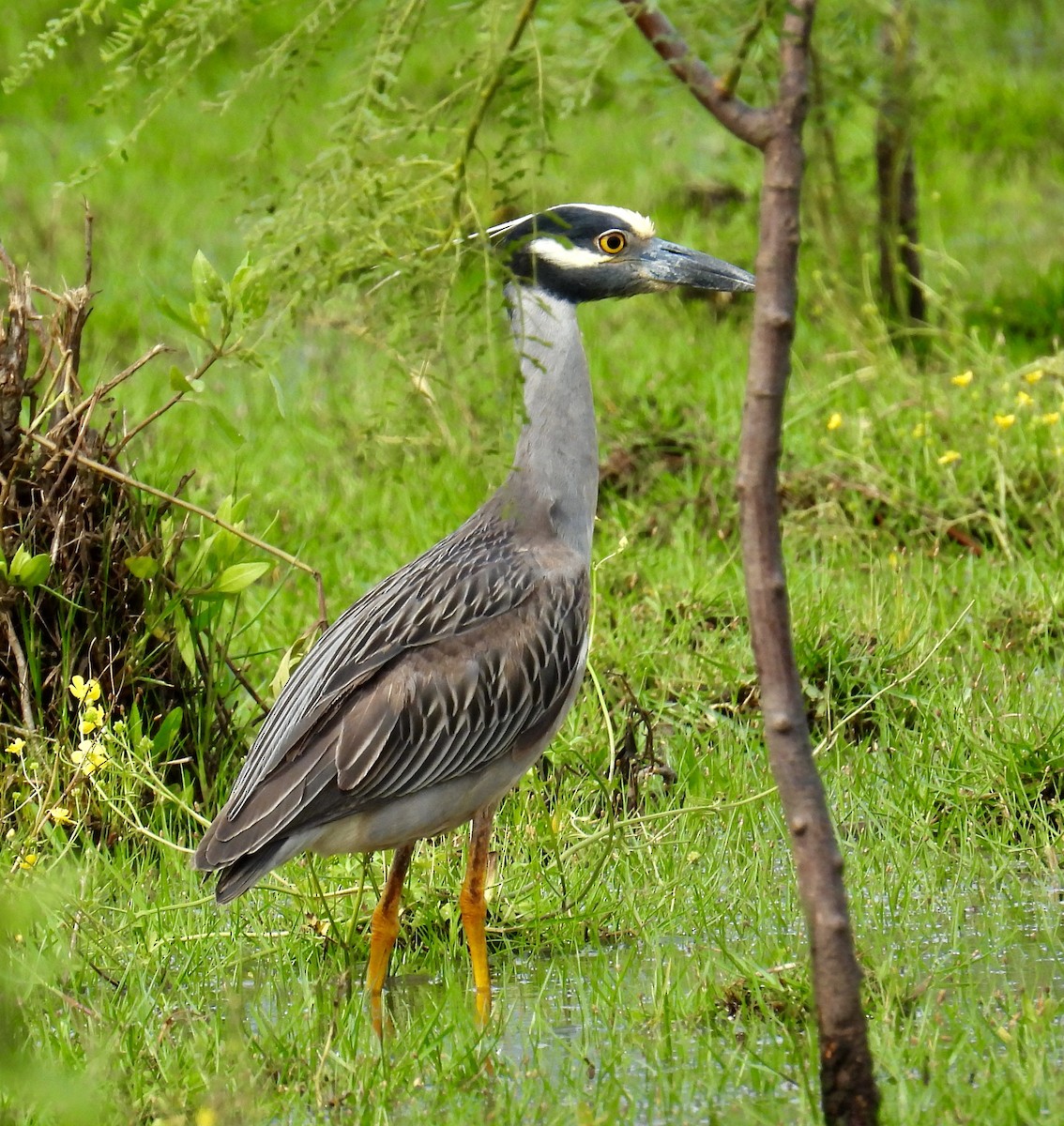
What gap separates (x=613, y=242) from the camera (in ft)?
16.5

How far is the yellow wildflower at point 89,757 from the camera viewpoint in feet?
Result: 14.4

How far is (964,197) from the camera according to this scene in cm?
1152

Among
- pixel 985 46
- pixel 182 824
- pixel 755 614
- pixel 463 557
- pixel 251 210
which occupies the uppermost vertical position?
pixel 251 210

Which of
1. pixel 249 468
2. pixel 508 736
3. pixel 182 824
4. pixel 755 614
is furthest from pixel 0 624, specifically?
pixel 249 468

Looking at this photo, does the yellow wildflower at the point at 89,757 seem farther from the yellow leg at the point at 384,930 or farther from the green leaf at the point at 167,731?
the yellow leg at the point at 384,930

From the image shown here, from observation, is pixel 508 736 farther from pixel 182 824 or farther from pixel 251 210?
pixel 251 210

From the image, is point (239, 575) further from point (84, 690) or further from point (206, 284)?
point (206, 284)

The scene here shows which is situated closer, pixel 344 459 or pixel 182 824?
pixel 182 824

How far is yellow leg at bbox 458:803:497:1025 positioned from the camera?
4102mm

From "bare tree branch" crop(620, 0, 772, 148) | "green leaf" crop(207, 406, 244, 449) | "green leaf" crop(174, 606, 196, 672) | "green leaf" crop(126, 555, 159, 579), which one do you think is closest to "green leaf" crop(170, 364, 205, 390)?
"green leaf" crop(207, 406, 244, 449)

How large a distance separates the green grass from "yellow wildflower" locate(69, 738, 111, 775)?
0.39ft

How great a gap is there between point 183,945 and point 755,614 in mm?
1898

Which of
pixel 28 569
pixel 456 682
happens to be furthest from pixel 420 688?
pixel 28 569

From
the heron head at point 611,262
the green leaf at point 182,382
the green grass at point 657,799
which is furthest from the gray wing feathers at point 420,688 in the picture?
the heron head at point 611,262
